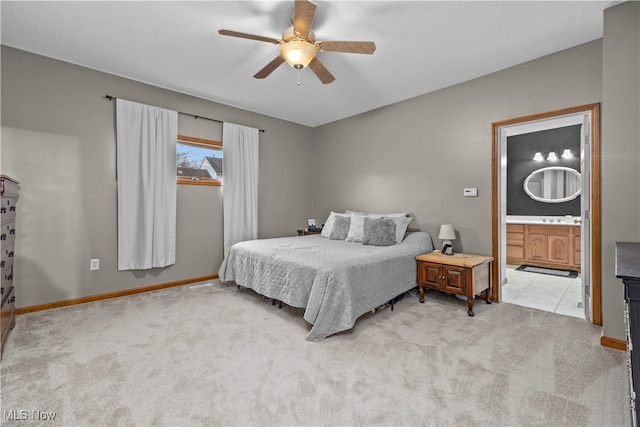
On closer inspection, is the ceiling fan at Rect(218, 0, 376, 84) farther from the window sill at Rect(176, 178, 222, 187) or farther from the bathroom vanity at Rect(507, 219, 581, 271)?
the bathroom vanity at Rect(507, 219, 581, 271)

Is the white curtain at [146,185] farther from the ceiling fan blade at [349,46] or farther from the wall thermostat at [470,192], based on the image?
the wall thermostat at [470,192]

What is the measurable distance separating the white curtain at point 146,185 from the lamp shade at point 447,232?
3.41 metres

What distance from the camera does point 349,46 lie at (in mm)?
2250

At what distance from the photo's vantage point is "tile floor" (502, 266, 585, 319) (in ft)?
10.2

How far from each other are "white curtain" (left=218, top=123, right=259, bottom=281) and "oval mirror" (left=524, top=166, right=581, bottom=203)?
5026 millimetres

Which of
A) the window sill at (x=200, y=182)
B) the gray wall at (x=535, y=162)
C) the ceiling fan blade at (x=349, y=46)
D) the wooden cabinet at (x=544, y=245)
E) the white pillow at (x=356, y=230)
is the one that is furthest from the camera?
the gray wall at (x=535, y=162)

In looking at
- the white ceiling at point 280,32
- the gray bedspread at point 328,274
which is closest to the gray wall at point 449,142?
the white ceiling at point 280,32

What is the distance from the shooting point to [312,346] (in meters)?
2.26

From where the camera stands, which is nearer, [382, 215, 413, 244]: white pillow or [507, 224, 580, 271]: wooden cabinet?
[382, 215, 413, 244]: white pillow

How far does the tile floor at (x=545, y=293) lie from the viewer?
310 centimetres

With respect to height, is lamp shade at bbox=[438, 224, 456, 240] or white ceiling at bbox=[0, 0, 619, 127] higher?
white ceiling at bbox=[0, 0, 619, 127]

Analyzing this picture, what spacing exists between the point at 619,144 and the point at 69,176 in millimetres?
5101

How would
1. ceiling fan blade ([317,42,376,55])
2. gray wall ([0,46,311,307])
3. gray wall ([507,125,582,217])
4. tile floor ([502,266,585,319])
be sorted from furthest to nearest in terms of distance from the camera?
gray wall ([507,125,582,217])
tile floor ([502,266,585,319])
gray wall ([0,46,311,307])
ceiling fan blade ([317,42,376,55])

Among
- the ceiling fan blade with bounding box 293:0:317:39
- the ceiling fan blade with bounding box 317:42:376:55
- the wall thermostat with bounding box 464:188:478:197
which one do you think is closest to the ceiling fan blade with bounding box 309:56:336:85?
the ceiling fan blade with bounding box 317:42:376:55
